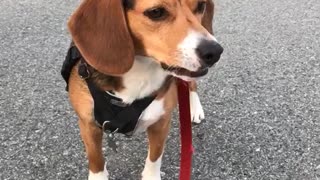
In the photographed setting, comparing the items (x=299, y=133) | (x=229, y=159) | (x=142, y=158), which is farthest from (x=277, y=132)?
(x=142, y=158)

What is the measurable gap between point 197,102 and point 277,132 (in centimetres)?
51

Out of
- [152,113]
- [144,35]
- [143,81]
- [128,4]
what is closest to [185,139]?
[152,113]

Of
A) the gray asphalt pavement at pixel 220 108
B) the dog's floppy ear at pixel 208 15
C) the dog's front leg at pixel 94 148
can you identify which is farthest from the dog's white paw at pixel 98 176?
the dog's floppy ear at pixel 208 15

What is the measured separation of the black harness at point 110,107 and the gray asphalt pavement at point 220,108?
574 millimetres

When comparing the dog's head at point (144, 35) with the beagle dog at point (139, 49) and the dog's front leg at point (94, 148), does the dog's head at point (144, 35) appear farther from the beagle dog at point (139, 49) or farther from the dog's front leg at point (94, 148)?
the dog's front leg at point (94, 148)

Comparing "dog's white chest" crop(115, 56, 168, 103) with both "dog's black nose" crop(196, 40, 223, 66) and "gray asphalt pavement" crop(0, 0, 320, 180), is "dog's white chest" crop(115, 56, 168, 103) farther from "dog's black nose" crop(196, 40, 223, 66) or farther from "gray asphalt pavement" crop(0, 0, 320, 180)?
"gray asphalt pavement" crop(0, 0, 320, 180)

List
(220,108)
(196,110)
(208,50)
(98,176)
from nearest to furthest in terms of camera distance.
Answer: (208,50) → (98,176) → (196,110) → (220,108)

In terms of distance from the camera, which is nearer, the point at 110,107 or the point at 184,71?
the point at 184,71

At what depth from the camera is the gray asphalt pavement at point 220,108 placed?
3.05 meters

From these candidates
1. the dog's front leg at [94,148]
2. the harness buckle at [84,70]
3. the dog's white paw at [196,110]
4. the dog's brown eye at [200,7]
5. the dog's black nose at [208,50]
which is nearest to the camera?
the dog's black nose at [208,50]

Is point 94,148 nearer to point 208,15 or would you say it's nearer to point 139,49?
point 139,49

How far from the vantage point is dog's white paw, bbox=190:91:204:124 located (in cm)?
335

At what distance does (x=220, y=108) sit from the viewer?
3.56m

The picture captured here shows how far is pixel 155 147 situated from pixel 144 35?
2.47ft
